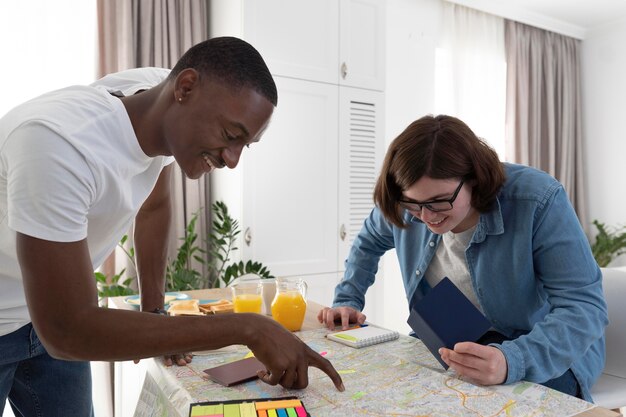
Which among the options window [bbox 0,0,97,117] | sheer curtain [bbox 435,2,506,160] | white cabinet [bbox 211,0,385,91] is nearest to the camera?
window [bbox 0,0,97,117]

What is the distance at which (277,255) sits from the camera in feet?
10.0

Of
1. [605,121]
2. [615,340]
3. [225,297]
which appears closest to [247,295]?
[225,297]

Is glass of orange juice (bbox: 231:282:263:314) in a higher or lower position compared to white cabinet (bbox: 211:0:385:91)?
lower

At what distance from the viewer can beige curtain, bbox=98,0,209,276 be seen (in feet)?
9.84

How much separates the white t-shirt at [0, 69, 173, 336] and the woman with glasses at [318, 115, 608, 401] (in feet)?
2.26

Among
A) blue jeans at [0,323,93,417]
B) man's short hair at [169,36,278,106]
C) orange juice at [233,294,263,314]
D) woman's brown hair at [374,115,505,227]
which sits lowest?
blue jeans at [0,323,93,417]

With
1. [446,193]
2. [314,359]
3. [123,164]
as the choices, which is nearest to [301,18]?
[446,193]

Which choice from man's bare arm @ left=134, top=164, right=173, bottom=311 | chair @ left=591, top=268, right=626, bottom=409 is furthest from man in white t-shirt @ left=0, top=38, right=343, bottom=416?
chair @ left=591, top=268, right=626, bottom=409

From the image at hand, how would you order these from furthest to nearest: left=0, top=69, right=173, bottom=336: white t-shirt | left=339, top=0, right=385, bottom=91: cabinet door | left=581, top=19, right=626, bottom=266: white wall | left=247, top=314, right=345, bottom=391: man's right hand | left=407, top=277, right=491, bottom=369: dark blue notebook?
left=581, top=19, right=626, bottom=266: white wall, left=339, top=0, right=385, bottom=91: cabinet door, left=407, top=277, right=491, bottom=369: dark blue notebook, left=247, top=314, right=345, bottom=391: man's right hand, left=0, top=69, right=173, bottom=336: white t-shirt

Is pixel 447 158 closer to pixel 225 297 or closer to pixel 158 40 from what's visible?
pixel 225 297

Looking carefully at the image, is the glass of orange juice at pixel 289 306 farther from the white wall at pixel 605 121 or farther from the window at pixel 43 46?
the white wall at pixel 605 121

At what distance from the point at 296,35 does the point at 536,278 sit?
2165 millimetres

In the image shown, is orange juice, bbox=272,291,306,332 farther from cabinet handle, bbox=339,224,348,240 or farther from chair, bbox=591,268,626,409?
cabinet handle, bbox=339,224,348,240

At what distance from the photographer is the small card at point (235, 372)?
1044mm
